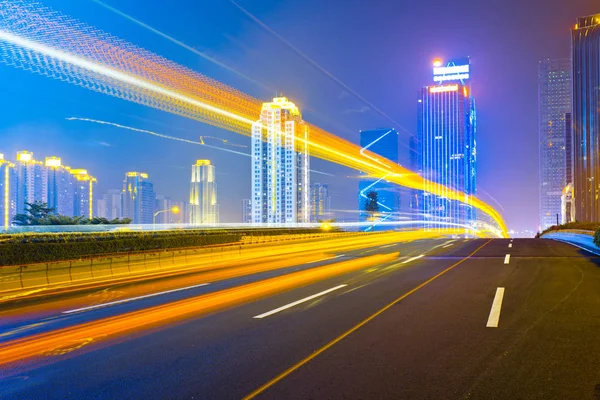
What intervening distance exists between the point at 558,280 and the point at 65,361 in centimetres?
1300

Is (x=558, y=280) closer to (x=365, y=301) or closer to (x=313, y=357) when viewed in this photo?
(x=365, y=301)

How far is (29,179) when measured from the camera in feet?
194

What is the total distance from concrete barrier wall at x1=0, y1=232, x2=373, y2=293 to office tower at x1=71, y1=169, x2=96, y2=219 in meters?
48.2

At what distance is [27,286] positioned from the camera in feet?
49.9

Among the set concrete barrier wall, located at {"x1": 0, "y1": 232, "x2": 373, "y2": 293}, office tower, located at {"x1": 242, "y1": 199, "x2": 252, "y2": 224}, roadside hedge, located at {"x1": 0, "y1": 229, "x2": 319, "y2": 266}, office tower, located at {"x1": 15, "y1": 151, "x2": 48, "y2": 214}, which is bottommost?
concrete barrier wall, located at {"x1": 0, "y1": 232, "x2": 373, "y2": 293}

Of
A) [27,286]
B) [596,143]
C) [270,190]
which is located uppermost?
[596,143]

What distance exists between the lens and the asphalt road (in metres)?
5.28

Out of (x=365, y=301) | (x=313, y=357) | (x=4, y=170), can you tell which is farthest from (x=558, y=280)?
(x=4, y=170)

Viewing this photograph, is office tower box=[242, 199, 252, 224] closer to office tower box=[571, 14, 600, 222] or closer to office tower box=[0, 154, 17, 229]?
office tower box=[0, 154, 17, 229]

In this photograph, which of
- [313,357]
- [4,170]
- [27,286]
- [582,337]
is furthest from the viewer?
[4,170]

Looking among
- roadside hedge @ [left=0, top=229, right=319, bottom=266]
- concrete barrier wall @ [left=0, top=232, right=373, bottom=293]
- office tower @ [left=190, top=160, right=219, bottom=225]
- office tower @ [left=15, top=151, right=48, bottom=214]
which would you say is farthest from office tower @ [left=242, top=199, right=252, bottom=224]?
concrete barrier wall @ [left=0, top=232, right=373, bottom=293]

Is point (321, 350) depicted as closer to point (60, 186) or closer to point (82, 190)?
point (60, 186)

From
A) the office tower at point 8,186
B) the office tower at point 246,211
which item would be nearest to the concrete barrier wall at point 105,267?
the office tower at point 8,186

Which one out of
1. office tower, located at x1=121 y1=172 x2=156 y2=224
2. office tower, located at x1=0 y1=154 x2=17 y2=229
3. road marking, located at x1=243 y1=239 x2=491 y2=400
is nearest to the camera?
road marking, located at x1=243 y1=239 x2=491 y2=400
